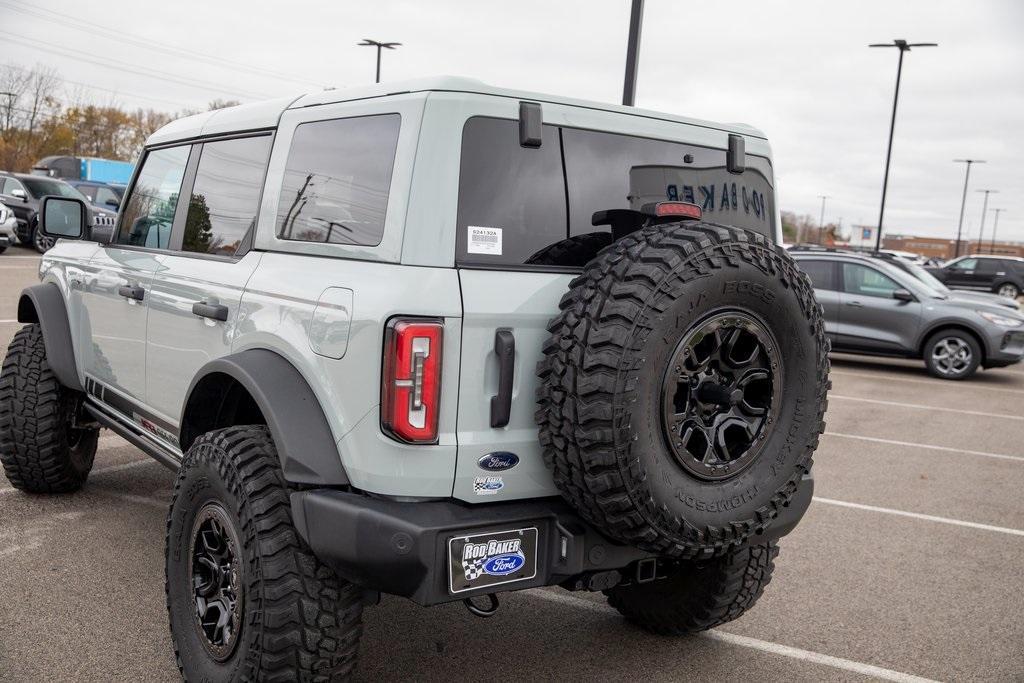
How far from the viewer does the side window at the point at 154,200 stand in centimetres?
412

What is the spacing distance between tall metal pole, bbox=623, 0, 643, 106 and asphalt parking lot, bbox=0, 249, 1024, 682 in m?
4.55

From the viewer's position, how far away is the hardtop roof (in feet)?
9.01

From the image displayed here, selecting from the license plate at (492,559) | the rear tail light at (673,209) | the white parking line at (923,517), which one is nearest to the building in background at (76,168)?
the white parking line at (923,517)

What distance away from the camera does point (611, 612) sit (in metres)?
4.12

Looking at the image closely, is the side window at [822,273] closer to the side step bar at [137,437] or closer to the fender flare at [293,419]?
the side step bar at [137,437]

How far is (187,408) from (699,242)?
1.98 meters

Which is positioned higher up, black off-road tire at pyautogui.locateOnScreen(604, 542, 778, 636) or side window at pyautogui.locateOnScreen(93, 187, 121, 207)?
side window at pyautogui.locateOnScreen(93, 187, 121, 207)

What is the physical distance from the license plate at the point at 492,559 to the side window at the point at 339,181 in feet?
3.09

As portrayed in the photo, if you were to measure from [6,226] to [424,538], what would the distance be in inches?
793

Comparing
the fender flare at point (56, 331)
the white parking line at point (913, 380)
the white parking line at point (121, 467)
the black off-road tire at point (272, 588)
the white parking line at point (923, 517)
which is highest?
the fender flare at point (56, 331)

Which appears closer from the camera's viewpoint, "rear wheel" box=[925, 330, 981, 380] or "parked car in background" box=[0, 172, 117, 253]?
"rear wheel" box=[925, 330, 981, 380]

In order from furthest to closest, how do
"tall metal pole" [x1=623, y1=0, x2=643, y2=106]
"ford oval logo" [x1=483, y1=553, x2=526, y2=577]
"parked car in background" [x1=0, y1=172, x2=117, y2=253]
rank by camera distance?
"parked car in background" [x1=0, y1=172, x2=117, y2=253]
"tall metal pole" [x1=623, y1=0, x2=643, y2=106]
"ford oval logo" [x1=483, y1=553, x2=526, y2=577]

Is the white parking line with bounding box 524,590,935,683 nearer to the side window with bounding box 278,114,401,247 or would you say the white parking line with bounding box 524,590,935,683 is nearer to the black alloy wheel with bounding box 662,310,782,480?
the black alloy wheel with bounding box 662,310,782,480

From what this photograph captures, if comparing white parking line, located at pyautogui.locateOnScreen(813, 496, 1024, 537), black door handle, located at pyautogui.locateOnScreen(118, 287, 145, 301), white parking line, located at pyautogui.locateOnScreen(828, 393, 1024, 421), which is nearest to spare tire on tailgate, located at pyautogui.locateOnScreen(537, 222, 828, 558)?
black door handle, located at pyautogui.locateOnScreen(118, 287, 145, 301)
